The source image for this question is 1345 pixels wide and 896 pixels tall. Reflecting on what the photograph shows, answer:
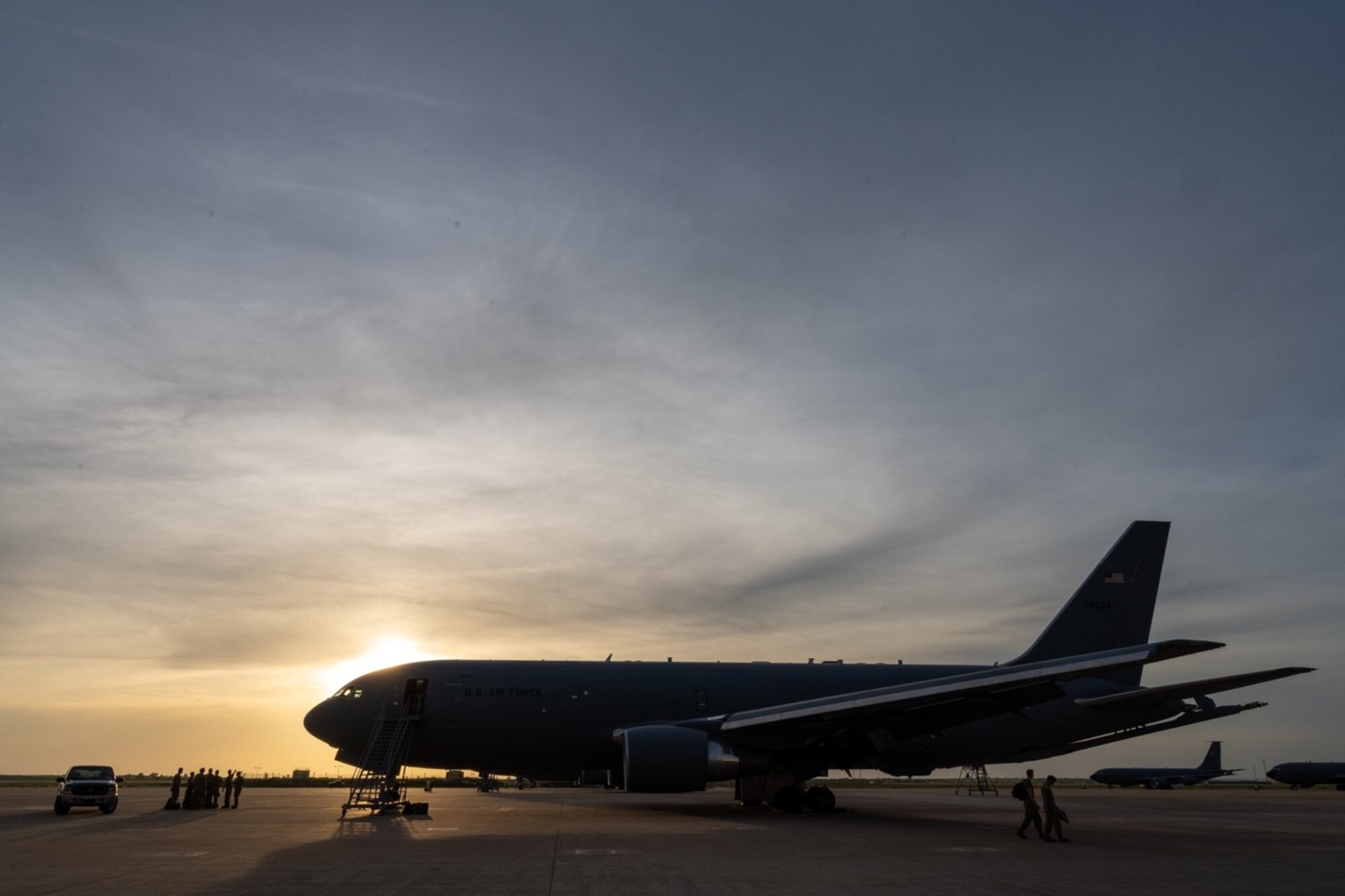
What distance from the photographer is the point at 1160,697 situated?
23031 millimetres

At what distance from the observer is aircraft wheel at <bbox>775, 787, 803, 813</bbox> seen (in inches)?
1037

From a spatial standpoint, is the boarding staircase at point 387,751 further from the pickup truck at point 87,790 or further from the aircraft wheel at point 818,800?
the aircraft wheel at point 818,800

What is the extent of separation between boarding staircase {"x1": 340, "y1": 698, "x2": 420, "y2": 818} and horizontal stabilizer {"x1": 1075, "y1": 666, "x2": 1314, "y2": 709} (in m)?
18.6

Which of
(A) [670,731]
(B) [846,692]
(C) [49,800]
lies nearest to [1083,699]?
(B) [846,692]

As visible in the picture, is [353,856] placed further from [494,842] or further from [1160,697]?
[1160,697]

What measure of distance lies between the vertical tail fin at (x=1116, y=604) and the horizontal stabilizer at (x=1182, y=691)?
2479mm

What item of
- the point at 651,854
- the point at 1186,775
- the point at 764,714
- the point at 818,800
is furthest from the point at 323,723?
the point at 1186,775

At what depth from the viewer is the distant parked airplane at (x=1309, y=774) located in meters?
73.6

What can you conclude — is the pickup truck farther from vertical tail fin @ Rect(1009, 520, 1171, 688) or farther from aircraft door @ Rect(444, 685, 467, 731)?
vertical tail fin @ Rect(1009, 520, 1171, 688)

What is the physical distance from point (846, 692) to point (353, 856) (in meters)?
17.6

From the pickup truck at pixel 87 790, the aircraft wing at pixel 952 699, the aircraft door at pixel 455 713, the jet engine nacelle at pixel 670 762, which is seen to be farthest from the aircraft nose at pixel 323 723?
the aircraft wing at pixel 952 699

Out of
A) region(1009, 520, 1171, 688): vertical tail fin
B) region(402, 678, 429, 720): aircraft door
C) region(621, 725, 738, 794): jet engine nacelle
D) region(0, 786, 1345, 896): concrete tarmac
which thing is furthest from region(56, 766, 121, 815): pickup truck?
region(1009, 520, 1171, 688): vertical tail fin

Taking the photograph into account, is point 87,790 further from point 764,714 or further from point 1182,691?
point 1182,691

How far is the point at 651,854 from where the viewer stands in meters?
15.3
